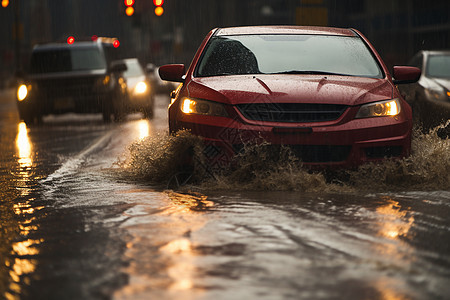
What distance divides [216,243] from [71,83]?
48.9 feet

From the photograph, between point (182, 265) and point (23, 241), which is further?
point (23, 241)

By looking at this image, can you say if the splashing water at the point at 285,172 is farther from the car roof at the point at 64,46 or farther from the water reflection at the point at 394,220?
the car roof at the point at 64,46

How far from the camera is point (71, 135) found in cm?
1662

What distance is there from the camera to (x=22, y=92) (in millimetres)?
20328

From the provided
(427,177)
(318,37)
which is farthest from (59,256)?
(318,37)

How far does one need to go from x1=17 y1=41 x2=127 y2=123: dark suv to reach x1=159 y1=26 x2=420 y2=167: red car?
36.5ft

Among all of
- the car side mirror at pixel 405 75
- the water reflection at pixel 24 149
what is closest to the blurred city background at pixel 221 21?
the water reflection at pixel 24 149

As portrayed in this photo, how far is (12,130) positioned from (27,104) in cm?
168

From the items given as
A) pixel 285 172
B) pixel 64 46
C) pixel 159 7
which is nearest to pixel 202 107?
pixel 285 172

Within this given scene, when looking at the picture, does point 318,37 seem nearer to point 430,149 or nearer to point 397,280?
point 430,149

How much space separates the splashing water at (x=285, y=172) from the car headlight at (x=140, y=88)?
13.1 metres

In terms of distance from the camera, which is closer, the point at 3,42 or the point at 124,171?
the point at 124,171

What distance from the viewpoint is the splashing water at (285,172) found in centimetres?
814

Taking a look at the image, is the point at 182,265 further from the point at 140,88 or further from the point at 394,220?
the point at 140,88
